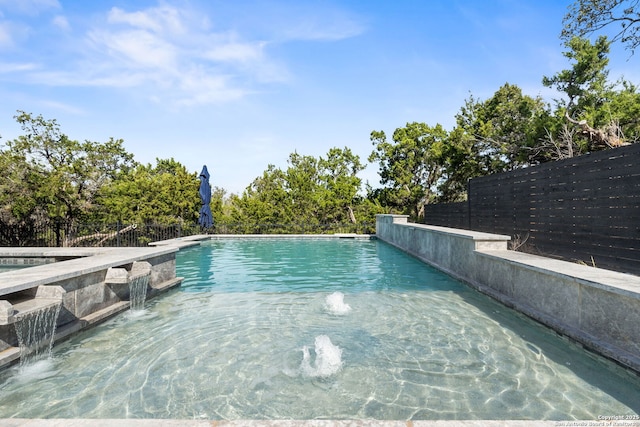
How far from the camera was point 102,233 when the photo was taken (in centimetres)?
1797

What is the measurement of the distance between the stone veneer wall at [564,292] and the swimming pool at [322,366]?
0.69 feet

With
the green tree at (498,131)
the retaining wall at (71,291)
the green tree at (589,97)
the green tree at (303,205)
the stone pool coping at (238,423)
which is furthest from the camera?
the green tree at (303,205)

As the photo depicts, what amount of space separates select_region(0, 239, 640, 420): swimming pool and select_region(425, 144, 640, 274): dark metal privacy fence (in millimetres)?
1894

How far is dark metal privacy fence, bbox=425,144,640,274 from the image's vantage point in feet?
18.0

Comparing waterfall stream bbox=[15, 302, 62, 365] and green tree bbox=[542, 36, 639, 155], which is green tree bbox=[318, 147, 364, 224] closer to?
green tree bbox=[542, 36, 639, 155]

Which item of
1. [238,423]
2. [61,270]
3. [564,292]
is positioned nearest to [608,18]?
[564,292]

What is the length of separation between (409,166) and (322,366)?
22614 mm

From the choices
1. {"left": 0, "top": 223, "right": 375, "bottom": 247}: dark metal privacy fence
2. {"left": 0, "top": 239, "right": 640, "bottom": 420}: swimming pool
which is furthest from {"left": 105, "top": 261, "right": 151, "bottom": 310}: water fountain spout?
{"left": 0, "top": 223, "right": 375, "bottom": 247}: dark metal privacy fence

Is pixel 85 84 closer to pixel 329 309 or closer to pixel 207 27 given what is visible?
pixel 207 27

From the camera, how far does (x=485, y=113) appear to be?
74.1 ft

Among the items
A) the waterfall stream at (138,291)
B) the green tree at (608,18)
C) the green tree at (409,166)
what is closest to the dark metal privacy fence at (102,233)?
the green tree at (409,166)

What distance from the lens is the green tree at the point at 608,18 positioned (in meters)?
11.9

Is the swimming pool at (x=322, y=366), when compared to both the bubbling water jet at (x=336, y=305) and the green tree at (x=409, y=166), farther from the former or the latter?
the green tree at (x=409, y=166)

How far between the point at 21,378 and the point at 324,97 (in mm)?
17567
